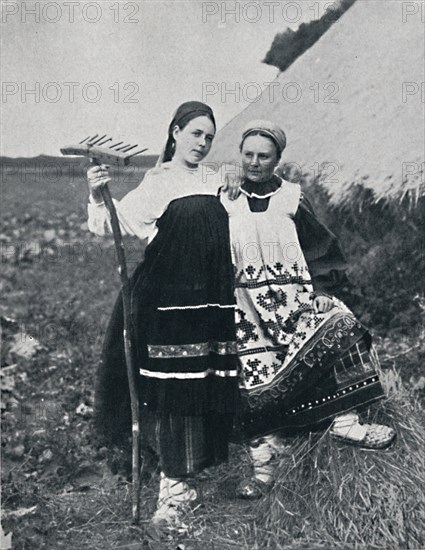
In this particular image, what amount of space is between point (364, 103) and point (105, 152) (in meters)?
1.52

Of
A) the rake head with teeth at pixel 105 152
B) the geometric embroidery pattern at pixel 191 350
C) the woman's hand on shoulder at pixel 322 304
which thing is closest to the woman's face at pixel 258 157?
the rake head with teeth at pixel 105 152

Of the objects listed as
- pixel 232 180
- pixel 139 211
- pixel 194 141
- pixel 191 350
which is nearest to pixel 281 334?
pixel 191 350

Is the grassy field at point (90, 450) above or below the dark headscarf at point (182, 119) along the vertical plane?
below

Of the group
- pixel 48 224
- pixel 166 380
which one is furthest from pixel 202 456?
pixel 48 224

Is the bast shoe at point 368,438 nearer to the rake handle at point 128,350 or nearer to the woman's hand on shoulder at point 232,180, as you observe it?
the rake handle at point 128,350

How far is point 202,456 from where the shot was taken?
4.08 metres

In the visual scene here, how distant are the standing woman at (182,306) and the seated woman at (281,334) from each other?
0.11m

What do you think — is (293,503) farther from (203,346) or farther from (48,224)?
(48,224)

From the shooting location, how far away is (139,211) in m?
4.06

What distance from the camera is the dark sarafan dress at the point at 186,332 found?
13.2ft

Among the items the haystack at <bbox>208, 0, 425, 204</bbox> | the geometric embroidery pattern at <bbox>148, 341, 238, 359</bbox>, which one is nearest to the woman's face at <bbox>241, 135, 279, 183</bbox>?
the haystack at <bbox>208, 0, 425, 204</bbox>

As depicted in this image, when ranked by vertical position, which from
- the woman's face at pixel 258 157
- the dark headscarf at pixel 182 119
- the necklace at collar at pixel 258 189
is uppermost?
the dark headscarf at pixel 182 119

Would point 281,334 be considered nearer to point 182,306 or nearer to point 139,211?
point 182,306

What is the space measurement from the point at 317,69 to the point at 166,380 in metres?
1.93
